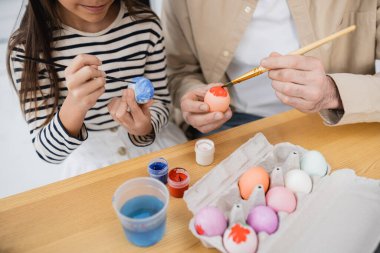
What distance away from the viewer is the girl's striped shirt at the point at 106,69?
112cm

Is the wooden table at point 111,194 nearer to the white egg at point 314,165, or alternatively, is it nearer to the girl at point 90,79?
the white egg at point 314,165

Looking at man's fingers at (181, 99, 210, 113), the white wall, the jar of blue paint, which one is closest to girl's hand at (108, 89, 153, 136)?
man's fingers at (181, 99, 210, 113)

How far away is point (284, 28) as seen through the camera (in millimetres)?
A: 1259

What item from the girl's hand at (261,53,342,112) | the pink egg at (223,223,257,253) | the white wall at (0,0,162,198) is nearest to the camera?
the pink egg at (223,223,257,253)

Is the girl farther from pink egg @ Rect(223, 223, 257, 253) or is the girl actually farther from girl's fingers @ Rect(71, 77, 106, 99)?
pink egg @ Rect(223, 223, 257, 253)

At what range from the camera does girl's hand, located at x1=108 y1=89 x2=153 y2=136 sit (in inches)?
39.4

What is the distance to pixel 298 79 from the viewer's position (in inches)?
34.9

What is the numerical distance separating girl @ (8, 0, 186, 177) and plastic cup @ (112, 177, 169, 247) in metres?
0.31

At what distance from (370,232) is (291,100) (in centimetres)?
38

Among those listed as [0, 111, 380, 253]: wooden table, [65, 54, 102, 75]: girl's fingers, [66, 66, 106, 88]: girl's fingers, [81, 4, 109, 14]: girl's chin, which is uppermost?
[81, 4, 109, 14]: girl's chin

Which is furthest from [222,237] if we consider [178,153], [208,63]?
[208,63]

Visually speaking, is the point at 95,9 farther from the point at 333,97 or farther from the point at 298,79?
the point at 333,97

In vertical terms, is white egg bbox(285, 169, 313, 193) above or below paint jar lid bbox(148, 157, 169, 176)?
above

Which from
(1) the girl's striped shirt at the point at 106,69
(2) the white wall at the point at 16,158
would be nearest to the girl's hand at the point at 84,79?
(1) the girl's striped shirt at the point at 106,69
